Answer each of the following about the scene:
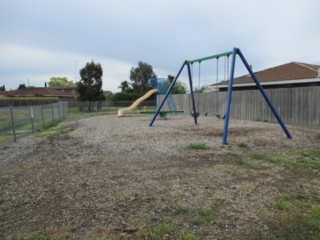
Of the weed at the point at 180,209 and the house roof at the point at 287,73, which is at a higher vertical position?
the house roof at the point at 287,73

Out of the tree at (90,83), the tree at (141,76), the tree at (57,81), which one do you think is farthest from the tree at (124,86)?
the tree at (57,81)

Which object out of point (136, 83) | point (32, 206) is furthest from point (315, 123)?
point (136, 83)

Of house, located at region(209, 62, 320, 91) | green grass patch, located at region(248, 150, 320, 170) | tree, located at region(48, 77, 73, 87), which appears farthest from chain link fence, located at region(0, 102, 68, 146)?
tree, located at region(48, 77, 73, 87)

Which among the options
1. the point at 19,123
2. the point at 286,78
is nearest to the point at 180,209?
the point at 19,123

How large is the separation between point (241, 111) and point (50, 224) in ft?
51.5

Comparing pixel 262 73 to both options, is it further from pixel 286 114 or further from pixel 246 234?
pixel 246 234

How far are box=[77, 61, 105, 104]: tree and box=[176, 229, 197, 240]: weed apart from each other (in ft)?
118

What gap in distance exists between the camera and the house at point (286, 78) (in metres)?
18.1

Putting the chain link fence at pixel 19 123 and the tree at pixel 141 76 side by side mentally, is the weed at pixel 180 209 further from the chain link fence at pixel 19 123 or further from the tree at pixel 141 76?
the tree at pixel 141 76

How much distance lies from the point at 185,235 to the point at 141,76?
5783 cm

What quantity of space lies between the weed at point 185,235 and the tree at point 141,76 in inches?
2237

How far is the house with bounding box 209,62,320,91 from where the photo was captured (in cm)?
1814

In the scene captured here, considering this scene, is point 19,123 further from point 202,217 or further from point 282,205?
point 282,205

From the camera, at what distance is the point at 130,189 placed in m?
4.22
